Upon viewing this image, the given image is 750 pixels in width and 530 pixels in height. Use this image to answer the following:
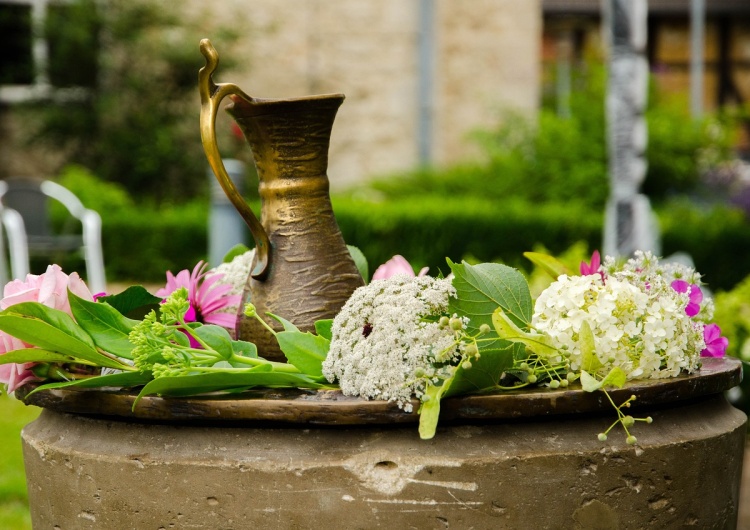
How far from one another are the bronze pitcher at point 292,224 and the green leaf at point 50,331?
289mm

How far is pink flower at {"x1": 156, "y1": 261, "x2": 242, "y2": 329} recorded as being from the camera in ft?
5.49

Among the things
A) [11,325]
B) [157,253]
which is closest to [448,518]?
[11,325]

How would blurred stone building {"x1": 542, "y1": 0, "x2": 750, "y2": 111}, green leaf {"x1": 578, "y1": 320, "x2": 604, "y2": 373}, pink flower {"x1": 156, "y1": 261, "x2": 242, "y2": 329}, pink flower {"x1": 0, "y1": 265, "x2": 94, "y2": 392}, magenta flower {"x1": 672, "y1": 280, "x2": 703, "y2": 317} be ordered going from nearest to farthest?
green leaf {"x1": 578, "y1": 320, "x2": 604, "y2": 373} → pink flower {"x1": 0, "y1": 265, "x2": 94, "y2": 392} → magenta flower {"x1": 672, "y1": 280, "x2": 703, "y2": 317} → pink flower {"x1": 156, "y1": 261, "x2": 242, "y2": 329} → blurred stone building {"x1": 542, "y1": 0, "x2": 750, "y2": 111}

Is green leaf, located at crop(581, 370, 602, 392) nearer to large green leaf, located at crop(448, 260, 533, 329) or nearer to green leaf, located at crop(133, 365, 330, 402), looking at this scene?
large green leaf, located at crop(448, 260, 533, 329)

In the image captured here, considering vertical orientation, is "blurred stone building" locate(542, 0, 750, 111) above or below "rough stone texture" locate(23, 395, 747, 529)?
above

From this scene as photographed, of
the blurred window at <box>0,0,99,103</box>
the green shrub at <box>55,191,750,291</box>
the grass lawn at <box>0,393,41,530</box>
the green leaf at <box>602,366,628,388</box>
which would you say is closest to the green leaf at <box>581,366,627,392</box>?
the green leaf at <box>602,366,628,388</box>

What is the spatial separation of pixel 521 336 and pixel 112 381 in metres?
0.54

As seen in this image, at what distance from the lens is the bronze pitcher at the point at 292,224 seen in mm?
1550

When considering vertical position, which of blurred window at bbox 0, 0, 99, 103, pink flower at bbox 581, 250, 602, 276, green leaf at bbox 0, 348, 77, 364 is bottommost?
green leaf at bbox 0, 348, 77, 364

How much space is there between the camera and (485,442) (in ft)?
4.13

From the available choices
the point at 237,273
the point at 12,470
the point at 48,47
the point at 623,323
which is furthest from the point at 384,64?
the point at 623,323

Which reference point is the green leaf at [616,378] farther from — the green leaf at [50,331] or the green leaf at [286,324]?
the green leaf at [50,331]

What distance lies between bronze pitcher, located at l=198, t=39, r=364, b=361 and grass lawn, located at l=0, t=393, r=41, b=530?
5.53 ft

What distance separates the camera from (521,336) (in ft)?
4.35
